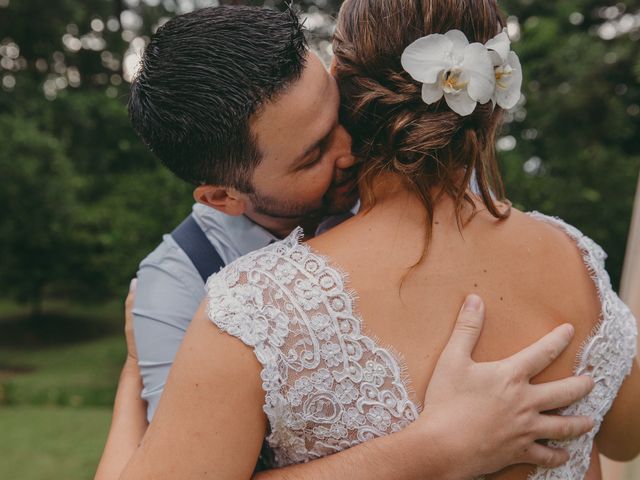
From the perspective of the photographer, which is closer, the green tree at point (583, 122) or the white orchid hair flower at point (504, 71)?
the white orchid hair flower at point (504, 71)

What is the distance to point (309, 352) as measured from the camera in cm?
138

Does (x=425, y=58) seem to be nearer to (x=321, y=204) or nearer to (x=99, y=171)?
(x=321, y=204)

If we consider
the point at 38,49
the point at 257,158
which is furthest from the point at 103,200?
the point at 257,158

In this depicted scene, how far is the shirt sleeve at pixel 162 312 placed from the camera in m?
1.88

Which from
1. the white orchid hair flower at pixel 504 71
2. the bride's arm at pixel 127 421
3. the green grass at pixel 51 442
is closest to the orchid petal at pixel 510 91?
the white orchid hair flower at pixel 504 71

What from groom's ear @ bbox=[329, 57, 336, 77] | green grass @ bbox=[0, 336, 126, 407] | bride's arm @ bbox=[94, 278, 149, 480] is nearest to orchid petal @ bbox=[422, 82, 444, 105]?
groom's ear @ bbox=[329, 57, 336, 77]

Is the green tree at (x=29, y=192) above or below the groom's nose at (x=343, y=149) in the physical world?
below

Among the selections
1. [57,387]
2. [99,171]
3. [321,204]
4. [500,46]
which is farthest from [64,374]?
[500,46]

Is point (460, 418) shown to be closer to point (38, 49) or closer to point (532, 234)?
point (532, 234)

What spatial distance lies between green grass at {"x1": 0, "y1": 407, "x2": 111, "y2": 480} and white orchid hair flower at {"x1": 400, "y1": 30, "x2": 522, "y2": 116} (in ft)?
23.6

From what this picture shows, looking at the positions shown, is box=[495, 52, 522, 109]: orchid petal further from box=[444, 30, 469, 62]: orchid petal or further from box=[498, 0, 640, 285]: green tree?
box=[498, 0, 640, 285]: green tree

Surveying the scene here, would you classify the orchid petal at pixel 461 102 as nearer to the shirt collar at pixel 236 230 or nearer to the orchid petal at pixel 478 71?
the orchid petal at pixel 478 71

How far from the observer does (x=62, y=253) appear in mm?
15680

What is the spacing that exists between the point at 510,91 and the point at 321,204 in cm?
54
